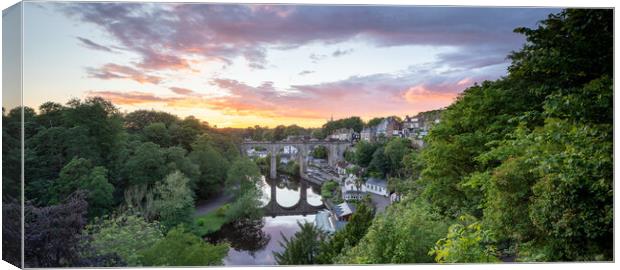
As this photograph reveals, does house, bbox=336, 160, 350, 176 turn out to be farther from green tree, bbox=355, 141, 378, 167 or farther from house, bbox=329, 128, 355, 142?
house, bbox=329, 128, 355, 142

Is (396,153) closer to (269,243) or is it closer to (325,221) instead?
(325,221)

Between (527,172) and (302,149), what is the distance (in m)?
2.35

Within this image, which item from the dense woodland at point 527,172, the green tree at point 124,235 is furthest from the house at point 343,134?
the green tree at point 124,235

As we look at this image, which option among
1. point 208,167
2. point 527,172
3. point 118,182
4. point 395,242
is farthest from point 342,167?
point 118,182

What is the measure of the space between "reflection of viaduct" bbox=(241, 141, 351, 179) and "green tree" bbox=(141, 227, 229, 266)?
3.38ft

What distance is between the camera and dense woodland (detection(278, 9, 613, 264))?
4.59m

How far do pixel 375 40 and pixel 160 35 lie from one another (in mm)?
2134

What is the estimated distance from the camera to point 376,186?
628 cm

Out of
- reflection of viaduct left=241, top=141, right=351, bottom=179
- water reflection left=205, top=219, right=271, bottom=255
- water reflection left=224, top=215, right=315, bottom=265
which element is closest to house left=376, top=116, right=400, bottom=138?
reflection of viaduct left=241, top=141, right=351, bottom=179

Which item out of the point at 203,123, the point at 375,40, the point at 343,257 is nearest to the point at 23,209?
the point at 203,123

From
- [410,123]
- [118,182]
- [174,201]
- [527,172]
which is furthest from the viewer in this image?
[410,123]

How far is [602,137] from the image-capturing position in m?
4.57

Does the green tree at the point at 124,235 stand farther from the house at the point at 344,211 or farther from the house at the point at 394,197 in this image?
the house at the point at 394,197

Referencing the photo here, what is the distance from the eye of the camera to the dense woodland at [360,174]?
15.6 feet
